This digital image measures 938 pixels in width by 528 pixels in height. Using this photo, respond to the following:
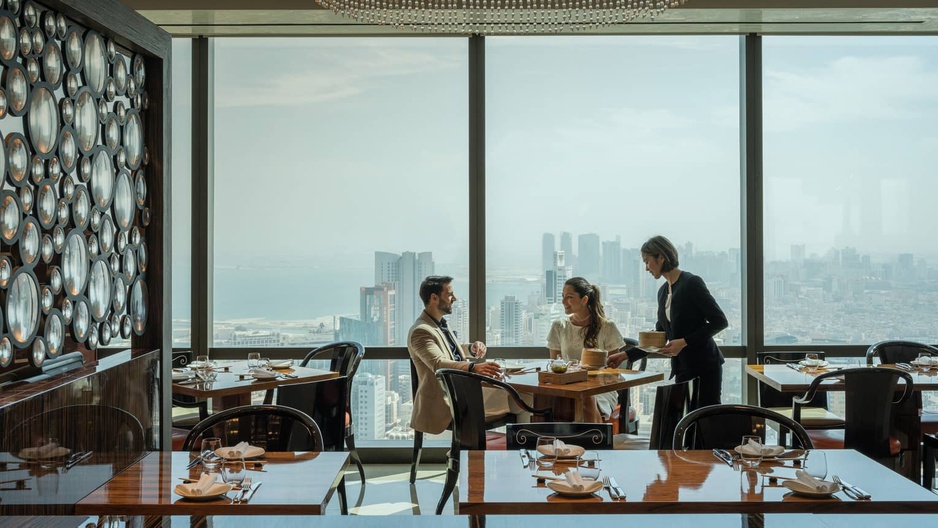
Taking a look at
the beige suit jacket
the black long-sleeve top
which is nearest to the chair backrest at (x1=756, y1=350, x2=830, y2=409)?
the black long-sleeve top

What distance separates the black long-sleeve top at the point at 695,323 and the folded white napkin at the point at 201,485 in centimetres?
331

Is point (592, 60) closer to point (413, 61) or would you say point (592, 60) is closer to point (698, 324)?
point (413, 61)

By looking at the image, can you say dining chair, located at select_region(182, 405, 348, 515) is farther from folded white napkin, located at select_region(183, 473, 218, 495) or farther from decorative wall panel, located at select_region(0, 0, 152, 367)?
folded white napkin, located at select_region(183, 473, 218, 495)

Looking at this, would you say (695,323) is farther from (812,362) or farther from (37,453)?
(37,453)

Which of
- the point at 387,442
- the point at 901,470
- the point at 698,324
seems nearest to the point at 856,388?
the point at 901,470

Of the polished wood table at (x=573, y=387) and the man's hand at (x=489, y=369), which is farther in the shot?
the man's hand at (x=489, y=369)

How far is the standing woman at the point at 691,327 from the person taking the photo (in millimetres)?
5020

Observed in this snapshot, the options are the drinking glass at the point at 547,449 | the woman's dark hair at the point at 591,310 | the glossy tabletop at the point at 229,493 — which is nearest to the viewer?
the glossy tabletop at the point at 229,493

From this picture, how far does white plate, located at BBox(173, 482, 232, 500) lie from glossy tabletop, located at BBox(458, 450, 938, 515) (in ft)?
2.20

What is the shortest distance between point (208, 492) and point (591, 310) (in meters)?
3.34

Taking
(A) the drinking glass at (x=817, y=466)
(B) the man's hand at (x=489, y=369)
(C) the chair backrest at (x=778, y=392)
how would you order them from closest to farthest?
(A) the drinking glass at (x=817, y=466) → (B) the man's hand at (x=489, y=369) → (C) the chair backrest at (x=778, y=392)

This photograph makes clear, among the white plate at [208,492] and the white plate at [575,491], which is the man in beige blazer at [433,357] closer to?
the white plate at [575,491]

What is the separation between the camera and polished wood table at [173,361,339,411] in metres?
4.48

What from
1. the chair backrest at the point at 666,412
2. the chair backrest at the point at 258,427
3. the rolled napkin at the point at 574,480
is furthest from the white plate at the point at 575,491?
the chair backrest at the point at 666,412
